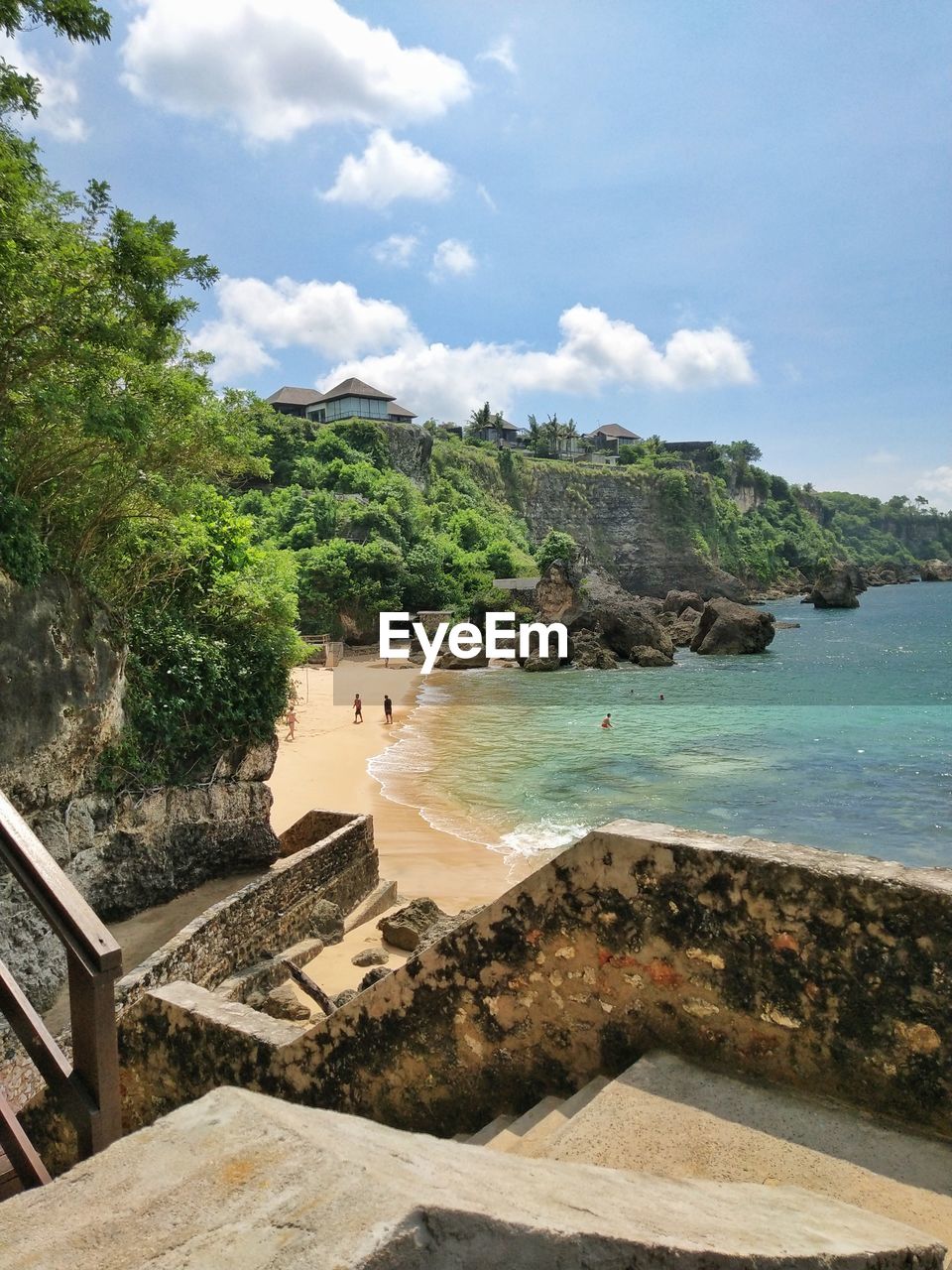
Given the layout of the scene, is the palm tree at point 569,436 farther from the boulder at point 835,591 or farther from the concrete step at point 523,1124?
the concrete step at point 523,1124

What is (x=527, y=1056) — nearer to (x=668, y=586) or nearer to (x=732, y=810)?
(x=732, y=810)

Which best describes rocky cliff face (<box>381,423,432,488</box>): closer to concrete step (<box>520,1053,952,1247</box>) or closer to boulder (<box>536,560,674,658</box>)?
boulder (<box>536,560,674,658</box>)

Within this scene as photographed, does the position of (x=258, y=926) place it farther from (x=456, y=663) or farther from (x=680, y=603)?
(x=680, y=603)

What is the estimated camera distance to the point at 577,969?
158 inches

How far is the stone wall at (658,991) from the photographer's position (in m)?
A: 3.29

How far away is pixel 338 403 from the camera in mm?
75812

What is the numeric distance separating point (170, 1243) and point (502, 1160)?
40.4 inches

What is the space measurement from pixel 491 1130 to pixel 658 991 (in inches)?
45.9

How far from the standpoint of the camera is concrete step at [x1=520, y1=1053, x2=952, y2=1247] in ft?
9.68

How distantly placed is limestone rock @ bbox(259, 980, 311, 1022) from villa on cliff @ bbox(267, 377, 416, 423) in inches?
2742

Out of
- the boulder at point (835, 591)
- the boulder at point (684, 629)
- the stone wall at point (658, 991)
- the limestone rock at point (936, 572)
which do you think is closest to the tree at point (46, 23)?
the stone wall at point (658, 991)

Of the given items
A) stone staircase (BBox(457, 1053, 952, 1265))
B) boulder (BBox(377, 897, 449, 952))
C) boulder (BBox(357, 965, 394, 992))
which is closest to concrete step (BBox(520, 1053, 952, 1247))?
stone staircase (BBox(457, 1053, 952, 1265))

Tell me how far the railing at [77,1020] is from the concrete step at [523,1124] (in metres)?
1.99

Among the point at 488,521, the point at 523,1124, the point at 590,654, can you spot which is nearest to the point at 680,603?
the point at 488,521
